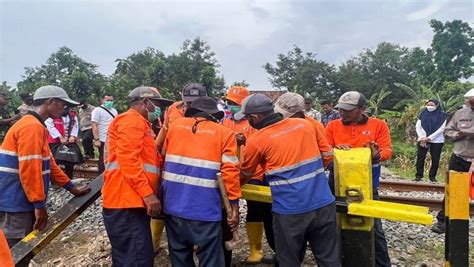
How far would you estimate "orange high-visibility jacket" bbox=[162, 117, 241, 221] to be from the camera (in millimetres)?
3043

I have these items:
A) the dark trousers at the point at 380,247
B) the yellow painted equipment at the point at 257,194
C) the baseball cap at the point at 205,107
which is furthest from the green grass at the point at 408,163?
the baseball cap at the point at 205,107

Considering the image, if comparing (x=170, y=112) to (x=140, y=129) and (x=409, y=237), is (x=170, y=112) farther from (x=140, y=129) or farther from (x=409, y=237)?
(x=409, y=237)

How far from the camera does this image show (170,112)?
14.5 ft

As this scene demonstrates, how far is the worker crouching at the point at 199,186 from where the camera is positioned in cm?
304

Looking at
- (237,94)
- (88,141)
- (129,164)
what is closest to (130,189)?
(129,164)

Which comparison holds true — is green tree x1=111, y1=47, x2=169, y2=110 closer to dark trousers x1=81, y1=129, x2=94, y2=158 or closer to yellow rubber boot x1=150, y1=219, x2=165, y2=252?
dark trousers x1=81, y1=129, x2=94, y2=158

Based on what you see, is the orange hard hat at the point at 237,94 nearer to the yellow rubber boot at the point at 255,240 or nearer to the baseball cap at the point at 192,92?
the baseball cap at the point at 192,92

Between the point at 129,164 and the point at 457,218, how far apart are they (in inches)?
91.7

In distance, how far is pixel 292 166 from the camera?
9.82 ft

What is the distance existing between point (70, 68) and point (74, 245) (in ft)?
105

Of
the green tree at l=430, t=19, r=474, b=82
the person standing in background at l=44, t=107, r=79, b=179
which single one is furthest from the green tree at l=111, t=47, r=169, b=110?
the green tree at l=430, t=19, r=474, b=82

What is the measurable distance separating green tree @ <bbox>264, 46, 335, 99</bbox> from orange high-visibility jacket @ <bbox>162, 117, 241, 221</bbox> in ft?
108

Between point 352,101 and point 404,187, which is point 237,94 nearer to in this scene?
point 352,101

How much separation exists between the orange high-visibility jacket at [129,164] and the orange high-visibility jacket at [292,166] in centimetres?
83
